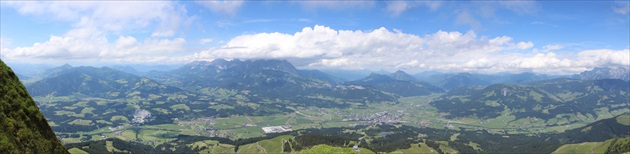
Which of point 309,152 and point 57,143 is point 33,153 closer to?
point 57,143

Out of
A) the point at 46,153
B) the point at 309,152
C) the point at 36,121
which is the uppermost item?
the point at 36,121

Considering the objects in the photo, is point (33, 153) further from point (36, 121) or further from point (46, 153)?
point (36, 121)

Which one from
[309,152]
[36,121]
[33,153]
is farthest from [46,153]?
[309,152]

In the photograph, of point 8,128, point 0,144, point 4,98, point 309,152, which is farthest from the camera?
point 309,152

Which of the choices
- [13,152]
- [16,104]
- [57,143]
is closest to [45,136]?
[57,143]

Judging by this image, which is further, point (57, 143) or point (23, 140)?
point (57, 143)

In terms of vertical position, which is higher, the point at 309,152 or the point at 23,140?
the point at 23,140

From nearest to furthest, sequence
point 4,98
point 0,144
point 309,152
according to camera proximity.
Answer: point 0,144
point 4,98
point 309,152
